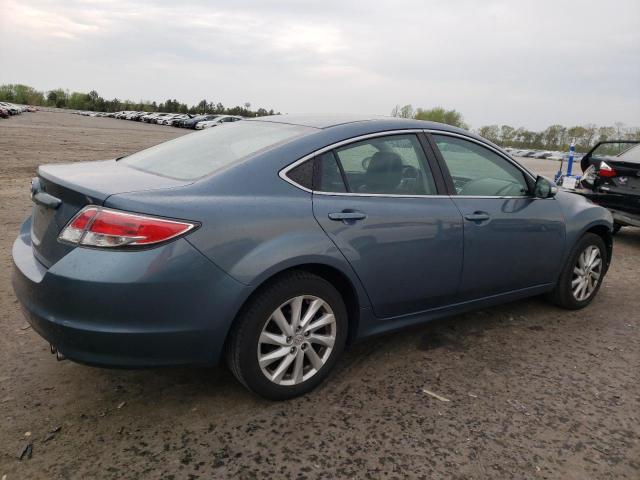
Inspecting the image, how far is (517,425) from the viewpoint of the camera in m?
2.79

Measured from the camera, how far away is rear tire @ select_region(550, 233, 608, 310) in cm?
438

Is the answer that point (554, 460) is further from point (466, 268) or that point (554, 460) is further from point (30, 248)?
point (30, 248)

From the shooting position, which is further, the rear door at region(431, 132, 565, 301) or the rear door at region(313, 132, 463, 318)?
the rear door at region(431, 132, 565, 301)

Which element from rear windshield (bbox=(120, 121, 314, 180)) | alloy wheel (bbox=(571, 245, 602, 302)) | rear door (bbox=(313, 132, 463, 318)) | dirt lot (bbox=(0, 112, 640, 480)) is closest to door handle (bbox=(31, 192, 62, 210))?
rear windshield (bbox=(120, 121, 314, 180))

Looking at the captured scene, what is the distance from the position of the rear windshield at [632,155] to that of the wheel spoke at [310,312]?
5855mm

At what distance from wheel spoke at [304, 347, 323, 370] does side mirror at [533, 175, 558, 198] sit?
2.14 meters

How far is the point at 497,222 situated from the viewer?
3.66m

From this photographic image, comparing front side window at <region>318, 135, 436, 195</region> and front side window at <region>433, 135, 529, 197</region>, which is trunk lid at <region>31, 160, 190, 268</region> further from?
front side window at <region>433, 135, 529, 197</region>

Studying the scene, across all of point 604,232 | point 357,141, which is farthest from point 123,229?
point 604,232

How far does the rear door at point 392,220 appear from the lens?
295 cm

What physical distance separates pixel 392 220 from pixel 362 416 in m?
1.08

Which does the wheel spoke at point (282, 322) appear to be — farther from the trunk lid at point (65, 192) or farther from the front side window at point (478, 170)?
the front side window at point (478, 170)

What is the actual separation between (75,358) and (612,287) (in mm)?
4942

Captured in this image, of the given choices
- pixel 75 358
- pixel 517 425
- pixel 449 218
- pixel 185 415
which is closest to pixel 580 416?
pixel 517 425
